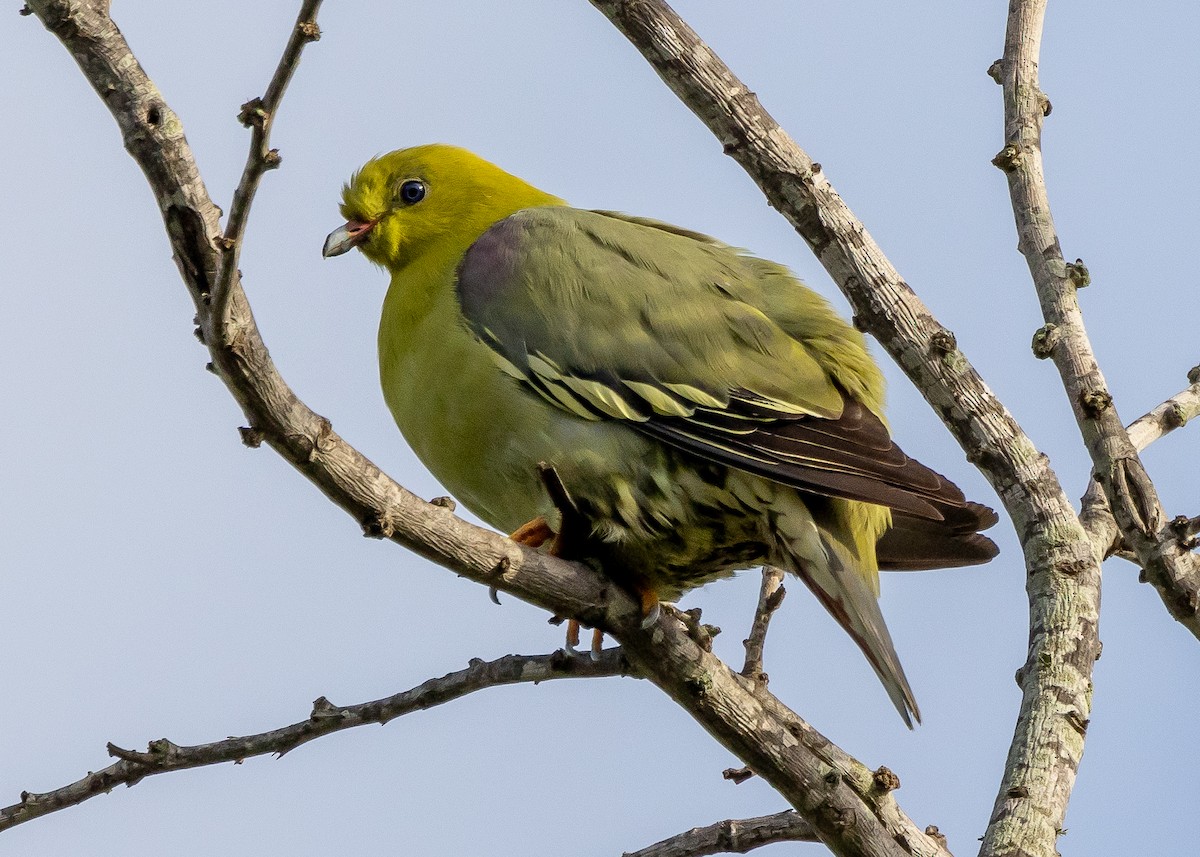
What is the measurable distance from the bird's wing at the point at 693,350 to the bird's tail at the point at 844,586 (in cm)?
22

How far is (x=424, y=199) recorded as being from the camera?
5.79 meters

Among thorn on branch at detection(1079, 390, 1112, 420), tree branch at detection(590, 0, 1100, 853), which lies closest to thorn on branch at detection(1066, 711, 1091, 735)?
tree branch at detection(590, 0, 1100, 853)

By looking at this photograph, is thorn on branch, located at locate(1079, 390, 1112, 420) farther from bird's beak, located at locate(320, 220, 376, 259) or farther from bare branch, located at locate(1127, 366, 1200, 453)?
bird's beak, located at locate(320, 220, 376, 259)

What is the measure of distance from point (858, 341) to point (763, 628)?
1171mm

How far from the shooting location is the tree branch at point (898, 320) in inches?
153

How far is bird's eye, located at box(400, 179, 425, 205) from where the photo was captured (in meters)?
5.81

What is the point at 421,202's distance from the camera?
19.0ft

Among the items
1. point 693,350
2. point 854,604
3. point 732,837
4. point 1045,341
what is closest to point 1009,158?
point 1045,341

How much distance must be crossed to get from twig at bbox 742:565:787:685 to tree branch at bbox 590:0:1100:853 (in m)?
0.72

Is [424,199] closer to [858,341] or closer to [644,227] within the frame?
[644,227]

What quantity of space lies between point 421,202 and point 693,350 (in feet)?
5.95

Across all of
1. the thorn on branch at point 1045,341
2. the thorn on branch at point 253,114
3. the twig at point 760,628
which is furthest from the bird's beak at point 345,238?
the thorn on branch at point 253,114

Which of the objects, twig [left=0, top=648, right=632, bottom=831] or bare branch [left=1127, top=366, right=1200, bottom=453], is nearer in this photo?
twig [left=0, top=648, right=632, bottom=831]

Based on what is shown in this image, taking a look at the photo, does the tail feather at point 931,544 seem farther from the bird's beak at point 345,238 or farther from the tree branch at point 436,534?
the bird's beak at point 345,238
